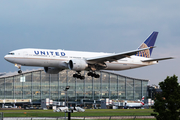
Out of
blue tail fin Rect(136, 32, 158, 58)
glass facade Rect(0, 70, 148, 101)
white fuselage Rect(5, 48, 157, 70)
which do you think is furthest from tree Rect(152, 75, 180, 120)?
glass facade Rect(0, 70, 148, 101)

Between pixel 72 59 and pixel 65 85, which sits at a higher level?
pixel 72 59

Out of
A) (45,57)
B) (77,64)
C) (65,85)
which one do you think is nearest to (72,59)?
(77,64)

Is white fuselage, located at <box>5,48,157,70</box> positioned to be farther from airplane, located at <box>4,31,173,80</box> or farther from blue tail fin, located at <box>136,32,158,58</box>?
blue tail fin, located at <box>136,32,158,58</box>

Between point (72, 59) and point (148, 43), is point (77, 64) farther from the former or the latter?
point (148, 43)

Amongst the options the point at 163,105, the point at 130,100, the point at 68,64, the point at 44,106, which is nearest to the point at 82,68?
the point at 68,64

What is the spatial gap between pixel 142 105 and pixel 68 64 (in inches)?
2594

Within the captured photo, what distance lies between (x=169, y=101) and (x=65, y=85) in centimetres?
9051

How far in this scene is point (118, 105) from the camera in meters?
108

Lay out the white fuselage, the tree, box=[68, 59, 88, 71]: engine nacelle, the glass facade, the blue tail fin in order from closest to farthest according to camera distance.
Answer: the tree < the white fuselage < box=[68, 59, 88, 71]: engine nacelle < the blue tail fin < the glass facade

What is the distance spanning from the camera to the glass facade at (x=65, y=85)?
119 m

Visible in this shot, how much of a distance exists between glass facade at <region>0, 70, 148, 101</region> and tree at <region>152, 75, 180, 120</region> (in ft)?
292

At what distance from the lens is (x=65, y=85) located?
123 m

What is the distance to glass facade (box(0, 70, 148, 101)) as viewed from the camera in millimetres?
118562

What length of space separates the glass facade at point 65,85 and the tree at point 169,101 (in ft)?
292
